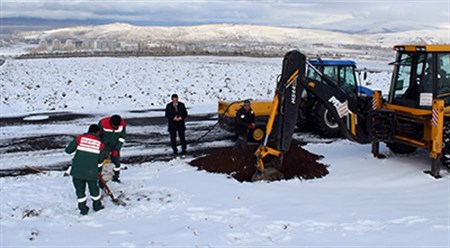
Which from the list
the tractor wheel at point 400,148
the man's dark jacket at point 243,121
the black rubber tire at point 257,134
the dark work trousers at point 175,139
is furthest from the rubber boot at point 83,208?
the tractor wheel at point 400,148

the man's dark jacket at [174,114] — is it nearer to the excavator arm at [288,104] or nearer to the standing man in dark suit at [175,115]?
the standing man in dark suit at [175,115]

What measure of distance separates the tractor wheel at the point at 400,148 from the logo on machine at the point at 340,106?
7.33 ft

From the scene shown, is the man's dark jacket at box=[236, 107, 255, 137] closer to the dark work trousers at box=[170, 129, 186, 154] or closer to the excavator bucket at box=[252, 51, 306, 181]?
the dark work trousers at box=[170, 129, 186, 154]

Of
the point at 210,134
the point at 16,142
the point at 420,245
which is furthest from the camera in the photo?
the point at 210,134

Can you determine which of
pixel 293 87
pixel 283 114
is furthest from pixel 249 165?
pixel 293 87

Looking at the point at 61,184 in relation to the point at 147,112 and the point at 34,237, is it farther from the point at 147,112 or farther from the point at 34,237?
the point at 147,112

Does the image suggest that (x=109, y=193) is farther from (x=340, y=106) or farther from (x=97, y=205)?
(x=340, y=106)

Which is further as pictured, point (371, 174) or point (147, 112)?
point (147, 112)

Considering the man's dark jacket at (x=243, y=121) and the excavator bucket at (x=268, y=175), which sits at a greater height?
the man's dark jacket at (x=243, y=121)

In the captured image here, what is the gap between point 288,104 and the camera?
976 cm

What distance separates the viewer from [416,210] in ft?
26.8

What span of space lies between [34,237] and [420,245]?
17.7 feet

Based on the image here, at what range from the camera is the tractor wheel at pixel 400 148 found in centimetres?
1198

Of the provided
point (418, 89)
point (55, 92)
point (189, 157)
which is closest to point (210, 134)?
point (189, 157)
